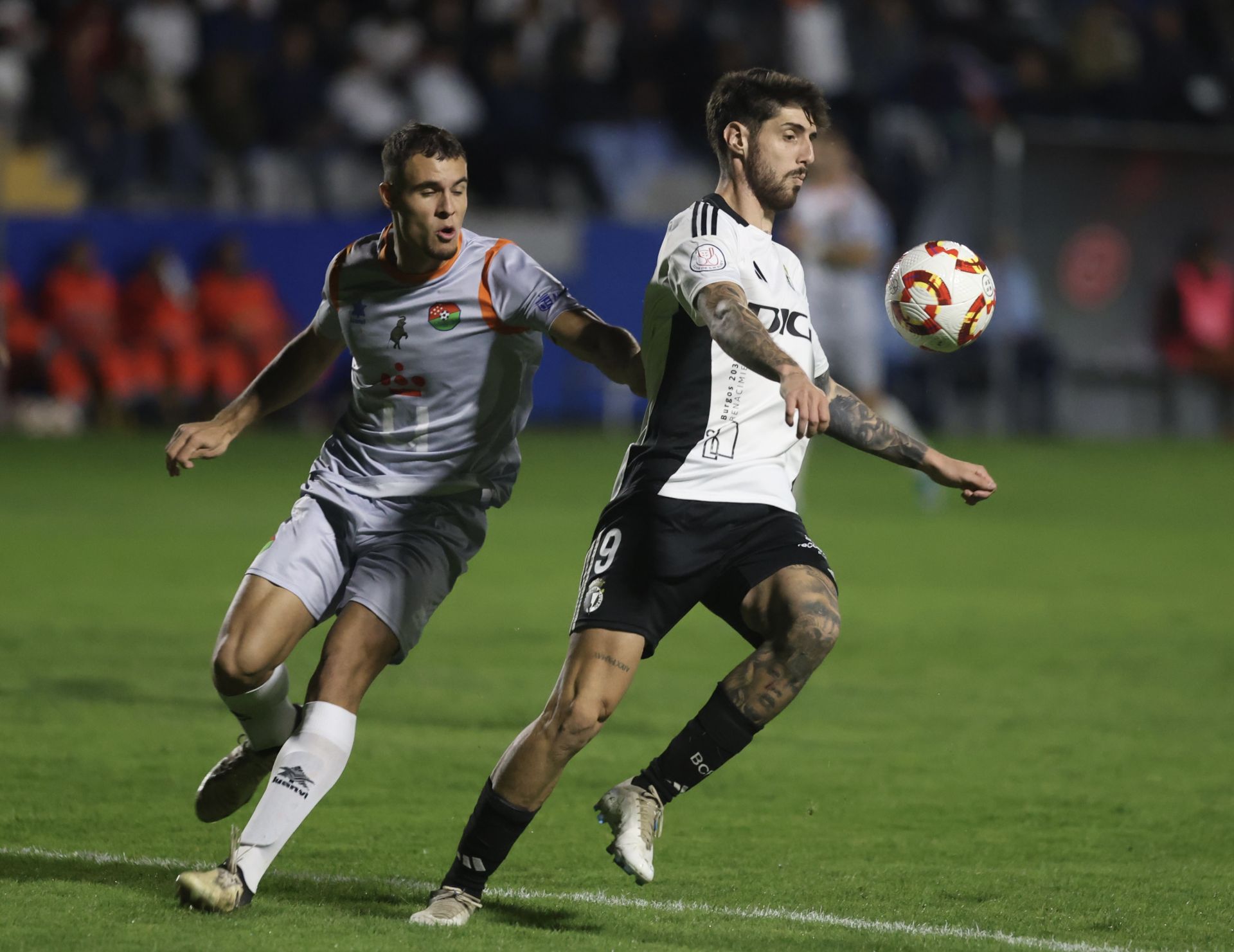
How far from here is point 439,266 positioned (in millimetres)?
5391

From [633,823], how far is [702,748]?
1.01ft

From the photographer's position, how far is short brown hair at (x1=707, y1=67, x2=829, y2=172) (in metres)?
5.10

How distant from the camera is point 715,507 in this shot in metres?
4.93

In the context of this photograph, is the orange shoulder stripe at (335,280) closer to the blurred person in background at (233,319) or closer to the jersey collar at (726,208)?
the jersey collar at (726,208)

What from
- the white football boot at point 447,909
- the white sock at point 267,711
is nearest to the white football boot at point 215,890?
the white football boot at point 447,909

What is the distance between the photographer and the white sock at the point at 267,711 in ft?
17.2

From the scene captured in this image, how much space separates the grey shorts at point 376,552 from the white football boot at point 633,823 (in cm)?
79

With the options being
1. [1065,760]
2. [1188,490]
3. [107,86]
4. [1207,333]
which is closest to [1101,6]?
[1207,333]

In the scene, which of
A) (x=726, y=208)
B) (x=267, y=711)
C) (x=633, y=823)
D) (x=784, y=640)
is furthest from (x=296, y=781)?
(x=726, y=208)

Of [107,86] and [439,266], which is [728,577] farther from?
[107,86]

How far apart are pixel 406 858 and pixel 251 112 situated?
17320mm

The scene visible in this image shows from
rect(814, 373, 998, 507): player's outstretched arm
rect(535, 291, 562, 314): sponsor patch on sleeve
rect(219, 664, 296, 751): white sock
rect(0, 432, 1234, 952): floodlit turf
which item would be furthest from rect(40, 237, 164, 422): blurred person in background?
rect(814, 373, 998, 507): player's outstretched arm

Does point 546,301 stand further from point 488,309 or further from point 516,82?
point 516,82

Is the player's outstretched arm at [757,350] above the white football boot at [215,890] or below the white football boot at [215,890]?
above
